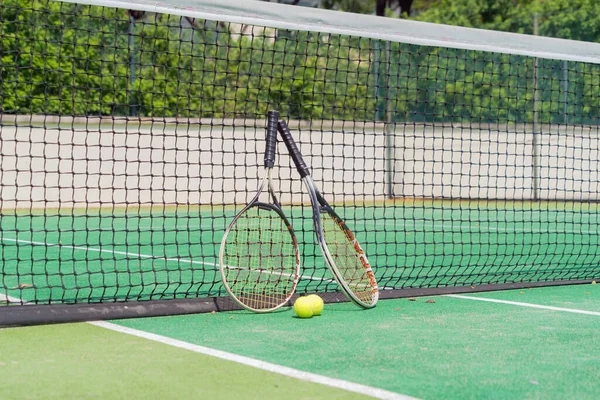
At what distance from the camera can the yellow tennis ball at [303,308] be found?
5738 millimetres

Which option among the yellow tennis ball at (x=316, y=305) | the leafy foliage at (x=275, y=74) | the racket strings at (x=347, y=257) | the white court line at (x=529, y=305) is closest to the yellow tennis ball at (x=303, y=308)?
the yellow tennis ball at (x=316, y=305)

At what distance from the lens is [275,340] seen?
5.01 meters

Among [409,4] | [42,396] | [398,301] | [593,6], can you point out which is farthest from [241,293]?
[409,4]

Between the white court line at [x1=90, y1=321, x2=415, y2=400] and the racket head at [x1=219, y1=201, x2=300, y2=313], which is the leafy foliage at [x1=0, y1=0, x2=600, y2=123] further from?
the white court line at [x1=90, y1=321, x2=415, y2=400]

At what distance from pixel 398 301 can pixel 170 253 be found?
421 centimetres

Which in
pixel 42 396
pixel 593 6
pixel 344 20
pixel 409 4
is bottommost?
pixel 42 396

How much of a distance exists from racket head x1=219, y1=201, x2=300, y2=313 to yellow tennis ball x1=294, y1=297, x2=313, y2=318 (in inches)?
7.7

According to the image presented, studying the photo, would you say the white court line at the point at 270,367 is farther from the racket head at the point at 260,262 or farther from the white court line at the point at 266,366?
the racket head at the point at 260,262

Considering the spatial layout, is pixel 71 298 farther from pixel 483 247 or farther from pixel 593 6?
pixel 593 6

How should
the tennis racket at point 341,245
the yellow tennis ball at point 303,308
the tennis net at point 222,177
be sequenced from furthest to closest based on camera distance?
the tennis net at point 222,177 → the tennis racket at point 341,245 → the yellow tennis ball at point 303,308

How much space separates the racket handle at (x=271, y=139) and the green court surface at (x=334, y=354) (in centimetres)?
102

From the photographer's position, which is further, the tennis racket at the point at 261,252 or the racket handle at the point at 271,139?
the racket handle at the point at 271,139

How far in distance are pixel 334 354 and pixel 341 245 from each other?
1820 millimetres

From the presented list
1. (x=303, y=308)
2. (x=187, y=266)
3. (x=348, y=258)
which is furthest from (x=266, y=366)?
(x=187, y=266)
